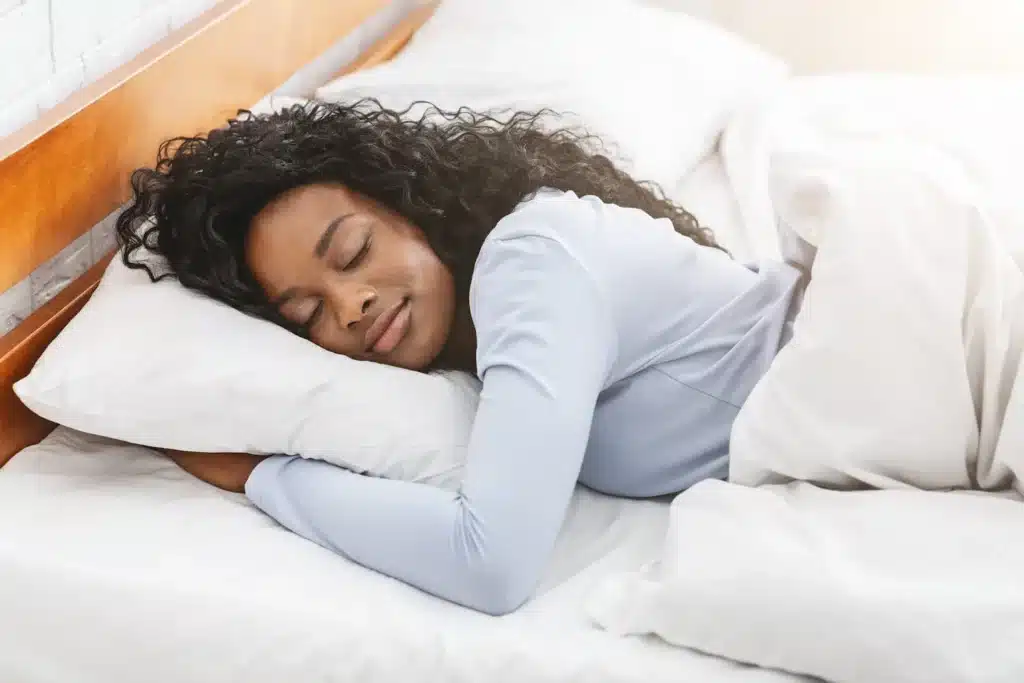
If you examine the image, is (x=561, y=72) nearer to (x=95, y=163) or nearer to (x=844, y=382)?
(x=95, y=163)

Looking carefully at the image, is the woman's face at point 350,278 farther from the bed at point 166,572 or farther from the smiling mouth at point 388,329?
the bed at point 166,572

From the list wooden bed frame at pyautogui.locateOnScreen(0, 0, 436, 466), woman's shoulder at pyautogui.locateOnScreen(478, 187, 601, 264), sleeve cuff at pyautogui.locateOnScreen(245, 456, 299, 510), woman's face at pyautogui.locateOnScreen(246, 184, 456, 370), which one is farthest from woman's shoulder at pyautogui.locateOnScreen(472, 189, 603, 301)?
wooden bed frame at pyautogui.locateOnScreen(0, 0, 436, 466)

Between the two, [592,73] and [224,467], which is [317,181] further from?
[592,73]

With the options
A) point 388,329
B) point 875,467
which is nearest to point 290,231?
point 388,329

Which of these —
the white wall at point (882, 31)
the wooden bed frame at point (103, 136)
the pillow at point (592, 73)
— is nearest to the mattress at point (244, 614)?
the wooden bed frame at point (103, 136)

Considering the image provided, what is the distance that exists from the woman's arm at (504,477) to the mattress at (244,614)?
0.09 ft

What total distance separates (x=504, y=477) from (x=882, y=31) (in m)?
1.69

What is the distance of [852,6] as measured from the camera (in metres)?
2.29

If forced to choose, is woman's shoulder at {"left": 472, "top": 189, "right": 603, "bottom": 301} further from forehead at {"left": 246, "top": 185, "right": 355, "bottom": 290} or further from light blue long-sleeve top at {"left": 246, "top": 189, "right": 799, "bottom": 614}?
forehead at {"left": 246, "top": 185, "right": 355, "bottom": 290}

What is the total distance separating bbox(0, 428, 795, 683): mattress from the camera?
93cm

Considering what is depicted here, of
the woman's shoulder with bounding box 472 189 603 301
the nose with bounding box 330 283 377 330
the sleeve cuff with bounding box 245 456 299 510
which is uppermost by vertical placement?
the woman's shoulder with bounding box 472 189 603 301

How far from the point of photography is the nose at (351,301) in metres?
1.17

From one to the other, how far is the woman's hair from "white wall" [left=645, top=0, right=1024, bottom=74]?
1.12 meters

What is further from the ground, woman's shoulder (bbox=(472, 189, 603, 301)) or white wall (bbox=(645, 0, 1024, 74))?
woman's shoulder (bbox=(472, 189, 603, 301))
